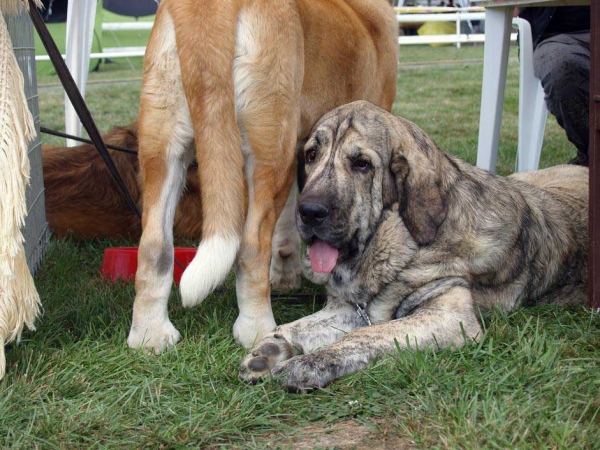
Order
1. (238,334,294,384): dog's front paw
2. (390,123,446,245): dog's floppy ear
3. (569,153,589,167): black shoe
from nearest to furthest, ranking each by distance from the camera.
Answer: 1. (238,334,294,384): dog's front paw
2. (390,123,446,245): dog's floppy ear
3. (569,153,589,167): black shoe

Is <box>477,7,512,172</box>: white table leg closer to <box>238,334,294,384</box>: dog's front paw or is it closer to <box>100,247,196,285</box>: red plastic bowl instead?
<box>100,247,196,285</box>: red plastic bowl

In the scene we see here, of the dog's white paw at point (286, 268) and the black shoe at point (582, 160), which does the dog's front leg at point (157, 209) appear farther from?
the black shoe at point (582, 160)

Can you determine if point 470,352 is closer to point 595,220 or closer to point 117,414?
point 595,220

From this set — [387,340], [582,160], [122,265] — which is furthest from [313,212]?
[582,160]

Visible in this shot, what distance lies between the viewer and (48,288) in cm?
397

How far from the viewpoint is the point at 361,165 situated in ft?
10.6

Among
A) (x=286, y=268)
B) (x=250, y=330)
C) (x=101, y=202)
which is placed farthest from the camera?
(x=101, y=202)

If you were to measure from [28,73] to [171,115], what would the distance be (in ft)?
4.56

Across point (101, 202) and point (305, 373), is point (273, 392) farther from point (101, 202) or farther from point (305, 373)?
point (101, 202)

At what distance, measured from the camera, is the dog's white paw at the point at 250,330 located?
3.22 meters

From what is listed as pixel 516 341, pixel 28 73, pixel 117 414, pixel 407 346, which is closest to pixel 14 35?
pixel 28 73

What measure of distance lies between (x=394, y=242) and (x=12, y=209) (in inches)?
57.4

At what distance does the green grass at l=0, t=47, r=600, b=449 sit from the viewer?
239cm

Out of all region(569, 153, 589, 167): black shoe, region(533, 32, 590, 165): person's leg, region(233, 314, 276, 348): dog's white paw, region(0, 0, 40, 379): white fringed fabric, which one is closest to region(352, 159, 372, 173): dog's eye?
region(233, 314, 276, 348): dog's white paw
